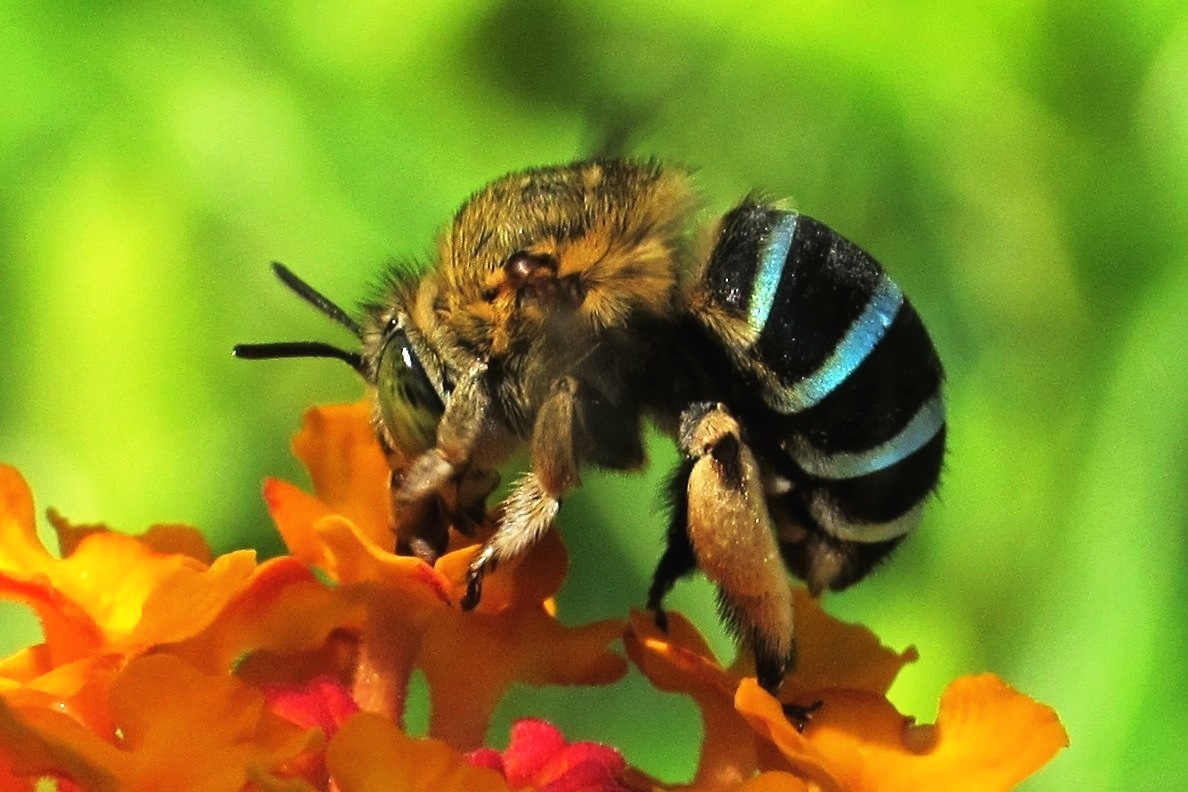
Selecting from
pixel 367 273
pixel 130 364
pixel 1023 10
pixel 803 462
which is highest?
pixel 1023 10

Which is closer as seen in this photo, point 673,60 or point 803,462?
point 803,462

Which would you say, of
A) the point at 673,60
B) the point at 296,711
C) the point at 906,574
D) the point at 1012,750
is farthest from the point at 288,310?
the point at 1012,750

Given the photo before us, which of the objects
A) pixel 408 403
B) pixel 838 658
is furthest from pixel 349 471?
pixel 838 658

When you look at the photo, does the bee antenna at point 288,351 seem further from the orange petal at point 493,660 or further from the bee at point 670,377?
the orange petal at point 493,660

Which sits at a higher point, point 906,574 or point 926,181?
point 926,181

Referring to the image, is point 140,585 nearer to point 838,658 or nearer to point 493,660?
point 493,660

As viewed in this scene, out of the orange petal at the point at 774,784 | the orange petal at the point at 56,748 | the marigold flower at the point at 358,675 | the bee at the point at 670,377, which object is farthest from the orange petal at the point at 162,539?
the orange petal at the point at 774,784

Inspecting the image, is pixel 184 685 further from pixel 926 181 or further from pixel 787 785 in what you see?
pixel 926 181
